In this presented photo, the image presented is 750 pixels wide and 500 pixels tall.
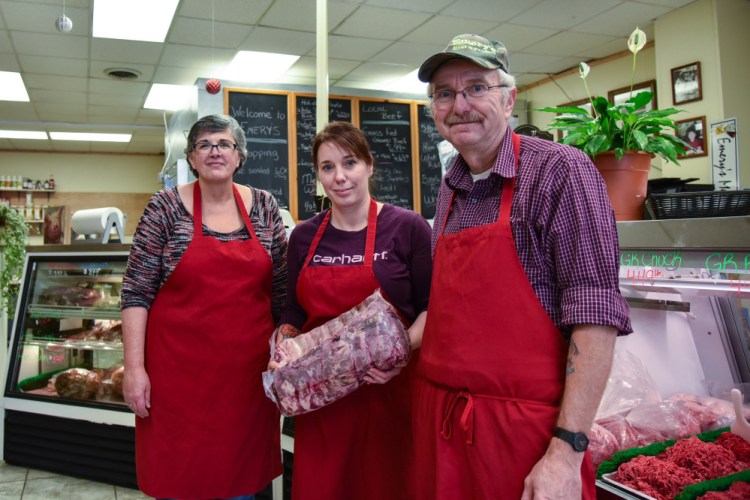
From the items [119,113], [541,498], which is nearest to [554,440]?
[541,498]

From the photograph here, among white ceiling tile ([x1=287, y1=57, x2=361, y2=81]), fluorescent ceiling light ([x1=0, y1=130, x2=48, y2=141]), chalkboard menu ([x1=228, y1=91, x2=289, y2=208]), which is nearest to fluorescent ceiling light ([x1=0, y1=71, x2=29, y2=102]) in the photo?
fluorescent ceiling light ([x1=0, y1=130, x2=48, y2=141])

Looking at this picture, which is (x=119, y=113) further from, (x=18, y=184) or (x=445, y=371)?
(x=445, y=371)

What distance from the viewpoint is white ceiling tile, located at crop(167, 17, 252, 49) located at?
524 centimetres

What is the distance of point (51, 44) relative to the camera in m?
5.67

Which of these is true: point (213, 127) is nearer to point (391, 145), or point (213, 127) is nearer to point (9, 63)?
point (391, 145)

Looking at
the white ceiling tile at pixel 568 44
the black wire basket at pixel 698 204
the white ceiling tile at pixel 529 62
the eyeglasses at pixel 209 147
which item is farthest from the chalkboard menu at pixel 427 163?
the black wire basket at pixel 698 204

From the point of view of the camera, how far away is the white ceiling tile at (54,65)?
6.13 m

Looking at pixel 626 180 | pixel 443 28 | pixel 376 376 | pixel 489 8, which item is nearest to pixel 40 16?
pixel 443 28

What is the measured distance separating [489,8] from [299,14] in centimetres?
164

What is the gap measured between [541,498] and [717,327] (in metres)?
0.87

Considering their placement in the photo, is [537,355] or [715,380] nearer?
[537,355]

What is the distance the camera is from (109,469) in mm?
3215

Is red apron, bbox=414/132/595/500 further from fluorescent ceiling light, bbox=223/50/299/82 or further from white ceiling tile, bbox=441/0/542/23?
fluorescent ceiling light, bbox=223/50/299/82

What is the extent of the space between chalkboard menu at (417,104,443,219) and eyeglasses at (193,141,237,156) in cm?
521
